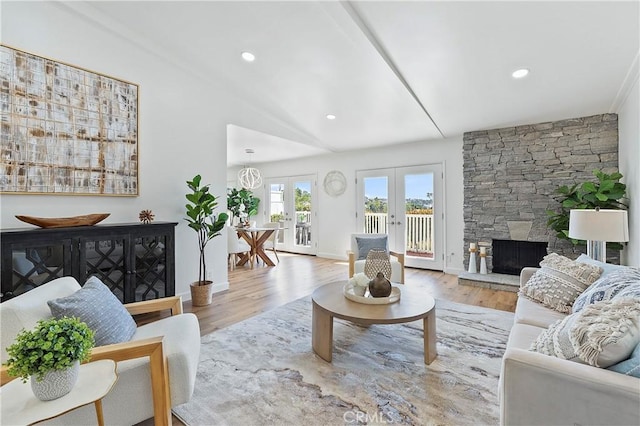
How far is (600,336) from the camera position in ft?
3.66

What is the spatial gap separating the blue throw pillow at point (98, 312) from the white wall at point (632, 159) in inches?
176

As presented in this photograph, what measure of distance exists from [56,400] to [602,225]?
359 cm

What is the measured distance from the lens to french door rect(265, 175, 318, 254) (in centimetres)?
708

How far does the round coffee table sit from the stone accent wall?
2.98 m

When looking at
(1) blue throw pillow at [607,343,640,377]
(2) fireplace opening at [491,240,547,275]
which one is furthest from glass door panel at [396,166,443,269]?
(1) blue throw pillow at [607,343,640,377]

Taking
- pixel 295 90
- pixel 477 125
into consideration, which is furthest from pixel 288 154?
pixel 477 125

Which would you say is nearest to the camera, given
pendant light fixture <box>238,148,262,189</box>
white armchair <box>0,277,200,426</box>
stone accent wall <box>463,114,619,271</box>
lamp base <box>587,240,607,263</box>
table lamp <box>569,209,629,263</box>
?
white armchair <box>0,277,200,426</box>

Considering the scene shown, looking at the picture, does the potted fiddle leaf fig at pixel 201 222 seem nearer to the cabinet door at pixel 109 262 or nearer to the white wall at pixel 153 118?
the white wall at pixel 153 118

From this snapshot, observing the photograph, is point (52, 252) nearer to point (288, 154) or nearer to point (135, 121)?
point (135, 121)

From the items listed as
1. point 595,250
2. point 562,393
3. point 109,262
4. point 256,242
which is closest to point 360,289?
point 562,393

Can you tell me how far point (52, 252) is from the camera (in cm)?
238

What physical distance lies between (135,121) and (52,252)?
61.9 inches

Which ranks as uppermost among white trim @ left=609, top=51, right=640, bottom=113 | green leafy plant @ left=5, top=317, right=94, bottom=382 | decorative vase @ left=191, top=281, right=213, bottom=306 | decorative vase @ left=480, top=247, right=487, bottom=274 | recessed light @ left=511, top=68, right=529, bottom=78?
recessed light @ left=511, top=68, right=529, bottom=78

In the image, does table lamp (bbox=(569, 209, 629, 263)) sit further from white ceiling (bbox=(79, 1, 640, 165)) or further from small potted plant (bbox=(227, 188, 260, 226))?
small potted plant (bbox=(227, 188, 260, 226))
